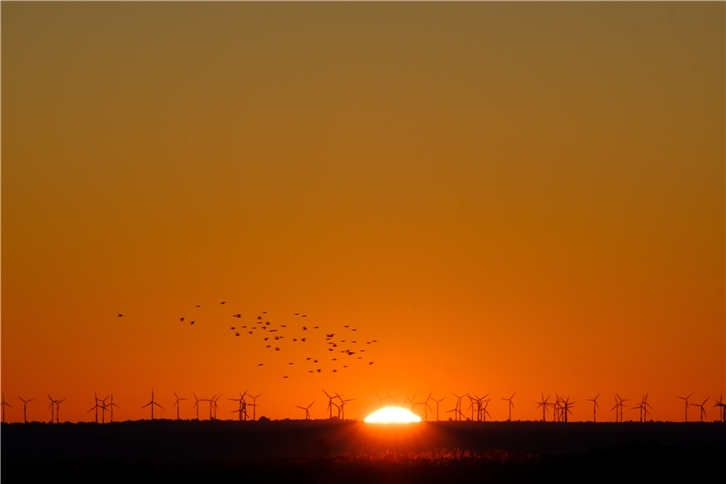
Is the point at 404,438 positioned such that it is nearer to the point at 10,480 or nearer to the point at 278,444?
the point at 278,444

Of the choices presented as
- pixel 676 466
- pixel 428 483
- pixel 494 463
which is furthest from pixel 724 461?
pixel 428 483

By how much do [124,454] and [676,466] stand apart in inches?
4535

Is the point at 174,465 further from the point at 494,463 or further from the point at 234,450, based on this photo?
the point at 234,450

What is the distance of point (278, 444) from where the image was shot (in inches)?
7653

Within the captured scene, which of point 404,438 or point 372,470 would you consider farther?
point 404,438

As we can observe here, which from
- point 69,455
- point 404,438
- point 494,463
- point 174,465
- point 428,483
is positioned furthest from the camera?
point 404,438

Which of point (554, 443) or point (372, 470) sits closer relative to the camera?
point (372, 470)

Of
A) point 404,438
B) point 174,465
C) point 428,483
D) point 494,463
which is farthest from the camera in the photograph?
point 404,438

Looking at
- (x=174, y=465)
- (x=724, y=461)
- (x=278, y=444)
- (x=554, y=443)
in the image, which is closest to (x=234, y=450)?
(x=278, y=444)

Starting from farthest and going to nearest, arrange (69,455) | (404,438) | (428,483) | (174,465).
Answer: (404,438), (69,455), (174,465), (428,483)

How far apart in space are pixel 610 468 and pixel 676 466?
4269 mm

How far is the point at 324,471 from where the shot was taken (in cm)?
8588

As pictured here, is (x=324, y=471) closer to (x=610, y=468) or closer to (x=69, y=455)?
(x=610, y=468)

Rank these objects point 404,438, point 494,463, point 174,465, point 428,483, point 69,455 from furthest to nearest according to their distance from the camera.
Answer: point 404,438 < point 69,455 < point 174,465 < point 494,463 < point 428,483
